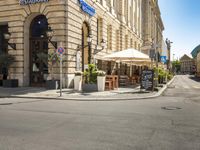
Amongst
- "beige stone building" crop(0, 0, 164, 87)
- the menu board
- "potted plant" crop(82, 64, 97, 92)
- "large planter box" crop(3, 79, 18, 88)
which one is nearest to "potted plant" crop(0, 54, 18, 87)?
"large planter box" crop(3, 79, 18, 88)

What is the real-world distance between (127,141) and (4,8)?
57.1ft

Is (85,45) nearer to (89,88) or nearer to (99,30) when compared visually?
(99,30)

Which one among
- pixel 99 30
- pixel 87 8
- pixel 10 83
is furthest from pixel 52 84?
pixel 99 30

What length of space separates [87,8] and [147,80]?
8.54 meters

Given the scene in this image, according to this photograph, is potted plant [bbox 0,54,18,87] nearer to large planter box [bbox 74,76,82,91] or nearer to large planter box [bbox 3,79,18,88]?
large planter box [bbox 3,79,18,88]

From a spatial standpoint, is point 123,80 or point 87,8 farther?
point 123,80

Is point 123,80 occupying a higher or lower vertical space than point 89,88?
higher

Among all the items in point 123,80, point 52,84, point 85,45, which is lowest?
point 52,84

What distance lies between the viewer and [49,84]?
16500 millimetres

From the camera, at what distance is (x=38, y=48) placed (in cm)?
1894

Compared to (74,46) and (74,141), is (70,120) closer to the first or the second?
(74,141)

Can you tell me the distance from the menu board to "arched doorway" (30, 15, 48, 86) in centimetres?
716

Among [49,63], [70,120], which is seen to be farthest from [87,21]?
[70,120]

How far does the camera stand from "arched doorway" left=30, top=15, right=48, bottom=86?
18594 mm
